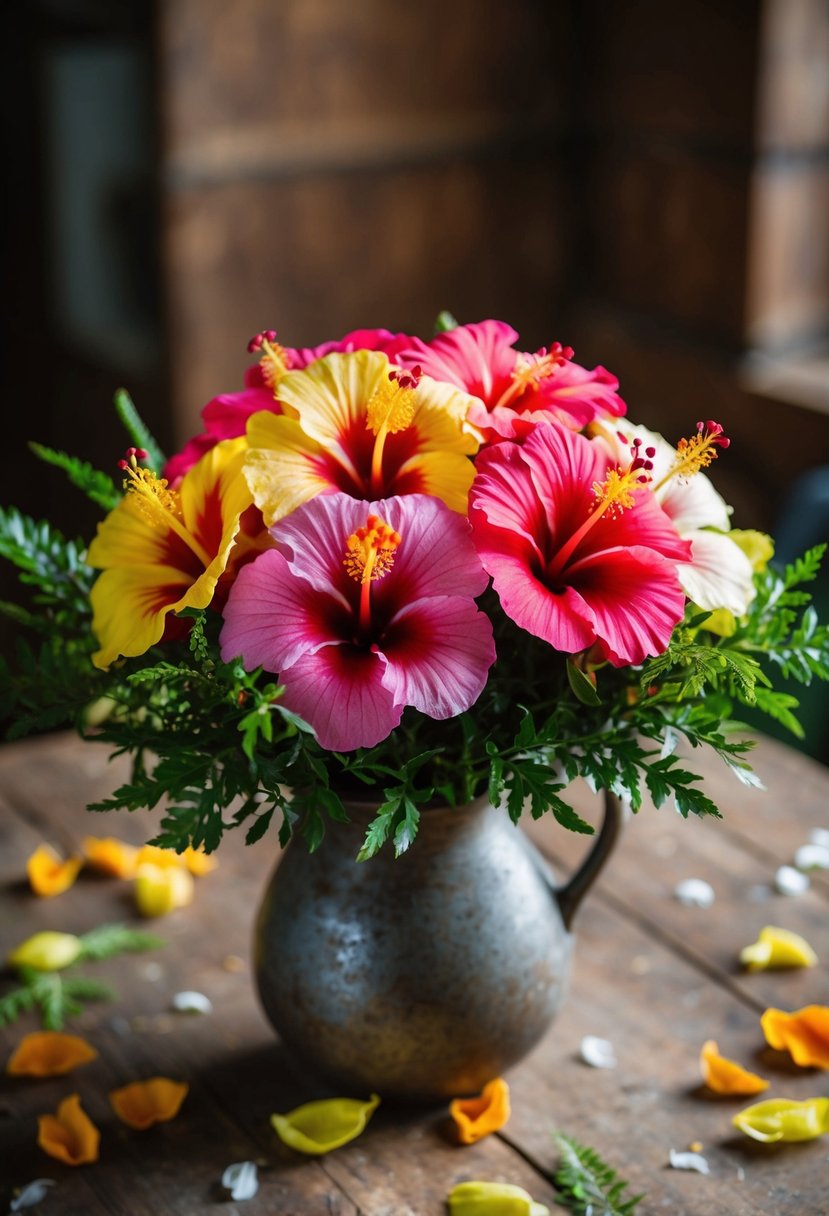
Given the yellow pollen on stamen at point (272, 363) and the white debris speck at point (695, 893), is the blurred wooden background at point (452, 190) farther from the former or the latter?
the yellow pollen on stamen at point (272, 363)

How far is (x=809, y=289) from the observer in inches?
95.3

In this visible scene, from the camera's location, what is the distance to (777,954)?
112 cm

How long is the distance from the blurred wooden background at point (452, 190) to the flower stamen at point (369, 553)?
1698 millimetres

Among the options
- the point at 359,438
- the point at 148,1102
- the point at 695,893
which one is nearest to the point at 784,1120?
the point at 695,893

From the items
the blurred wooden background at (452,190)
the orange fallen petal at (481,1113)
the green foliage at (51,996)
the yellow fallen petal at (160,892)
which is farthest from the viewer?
the blurred wooden background at (452,190)

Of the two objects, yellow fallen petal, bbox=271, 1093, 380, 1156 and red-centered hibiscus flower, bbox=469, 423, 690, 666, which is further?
yellow fallen petal, bbox=271, 1093, 380, 1156

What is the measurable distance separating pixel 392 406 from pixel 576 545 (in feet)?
0.43

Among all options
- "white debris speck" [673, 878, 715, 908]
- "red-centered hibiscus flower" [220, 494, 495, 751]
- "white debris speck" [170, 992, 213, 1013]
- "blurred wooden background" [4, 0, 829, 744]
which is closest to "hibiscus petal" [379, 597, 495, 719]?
"red-centered hibiscus flower" [220, 494, 495, 751]

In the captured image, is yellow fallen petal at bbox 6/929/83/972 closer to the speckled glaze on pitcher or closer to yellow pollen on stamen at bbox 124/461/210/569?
the speckled glaze on pitcher

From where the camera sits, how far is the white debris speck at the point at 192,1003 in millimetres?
1082

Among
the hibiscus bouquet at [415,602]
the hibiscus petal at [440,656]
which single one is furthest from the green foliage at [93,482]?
the hibiscus petal at [440,656]

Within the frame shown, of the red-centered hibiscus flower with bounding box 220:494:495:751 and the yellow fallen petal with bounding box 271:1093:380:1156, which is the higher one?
the red-centered hibiscus flower with bounding box 220:494:495:751

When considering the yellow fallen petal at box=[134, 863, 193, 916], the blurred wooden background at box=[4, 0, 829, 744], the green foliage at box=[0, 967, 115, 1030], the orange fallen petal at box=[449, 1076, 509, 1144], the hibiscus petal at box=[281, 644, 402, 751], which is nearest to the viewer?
the hibiscus petal at box=[281, 644, 402, 751]

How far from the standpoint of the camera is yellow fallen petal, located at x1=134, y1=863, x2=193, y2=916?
3.92 feet
